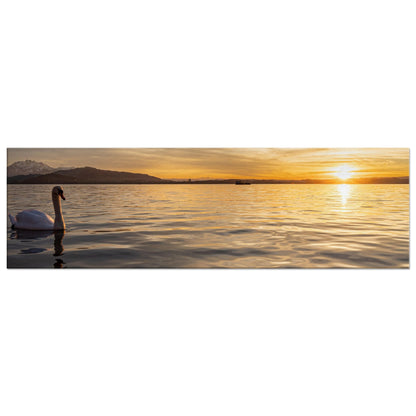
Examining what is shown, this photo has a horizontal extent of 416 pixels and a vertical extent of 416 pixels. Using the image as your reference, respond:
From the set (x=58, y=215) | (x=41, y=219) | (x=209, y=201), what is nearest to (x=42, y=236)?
(x=41, y=219)

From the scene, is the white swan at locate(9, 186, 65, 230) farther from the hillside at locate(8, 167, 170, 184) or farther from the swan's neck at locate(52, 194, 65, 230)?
the hillside at locate(8, 167, 170, 184)

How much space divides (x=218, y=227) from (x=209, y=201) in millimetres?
475

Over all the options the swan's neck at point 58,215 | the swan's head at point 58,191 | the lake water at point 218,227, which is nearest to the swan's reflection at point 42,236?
the lake water at point 218,227

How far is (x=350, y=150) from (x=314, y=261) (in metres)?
1.90

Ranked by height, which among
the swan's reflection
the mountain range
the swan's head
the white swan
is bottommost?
the swan's reflection

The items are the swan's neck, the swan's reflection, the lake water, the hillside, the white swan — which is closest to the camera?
the lake water

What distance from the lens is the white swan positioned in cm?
651

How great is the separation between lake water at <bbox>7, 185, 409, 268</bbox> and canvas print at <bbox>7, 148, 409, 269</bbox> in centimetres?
2

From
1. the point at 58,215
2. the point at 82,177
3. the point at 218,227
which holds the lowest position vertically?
the point at 218,227

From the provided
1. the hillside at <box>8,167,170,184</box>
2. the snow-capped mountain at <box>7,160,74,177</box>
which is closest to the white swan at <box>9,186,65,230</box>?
the hillside at <box>8,167,170,184</box>

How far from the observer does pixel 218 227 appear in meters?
6.65

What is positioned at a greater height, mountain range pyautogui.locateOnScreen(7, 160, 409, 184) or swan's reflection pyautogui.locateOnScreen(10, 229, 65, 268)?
mountain range pyautogui.locateOnScreen(7, 160, 409, 184)

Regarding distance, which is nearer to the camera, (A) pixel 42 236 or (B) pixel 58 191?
(A) pixel 42 236

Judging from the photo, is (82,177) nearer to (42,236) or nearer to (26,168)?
(26,168)
